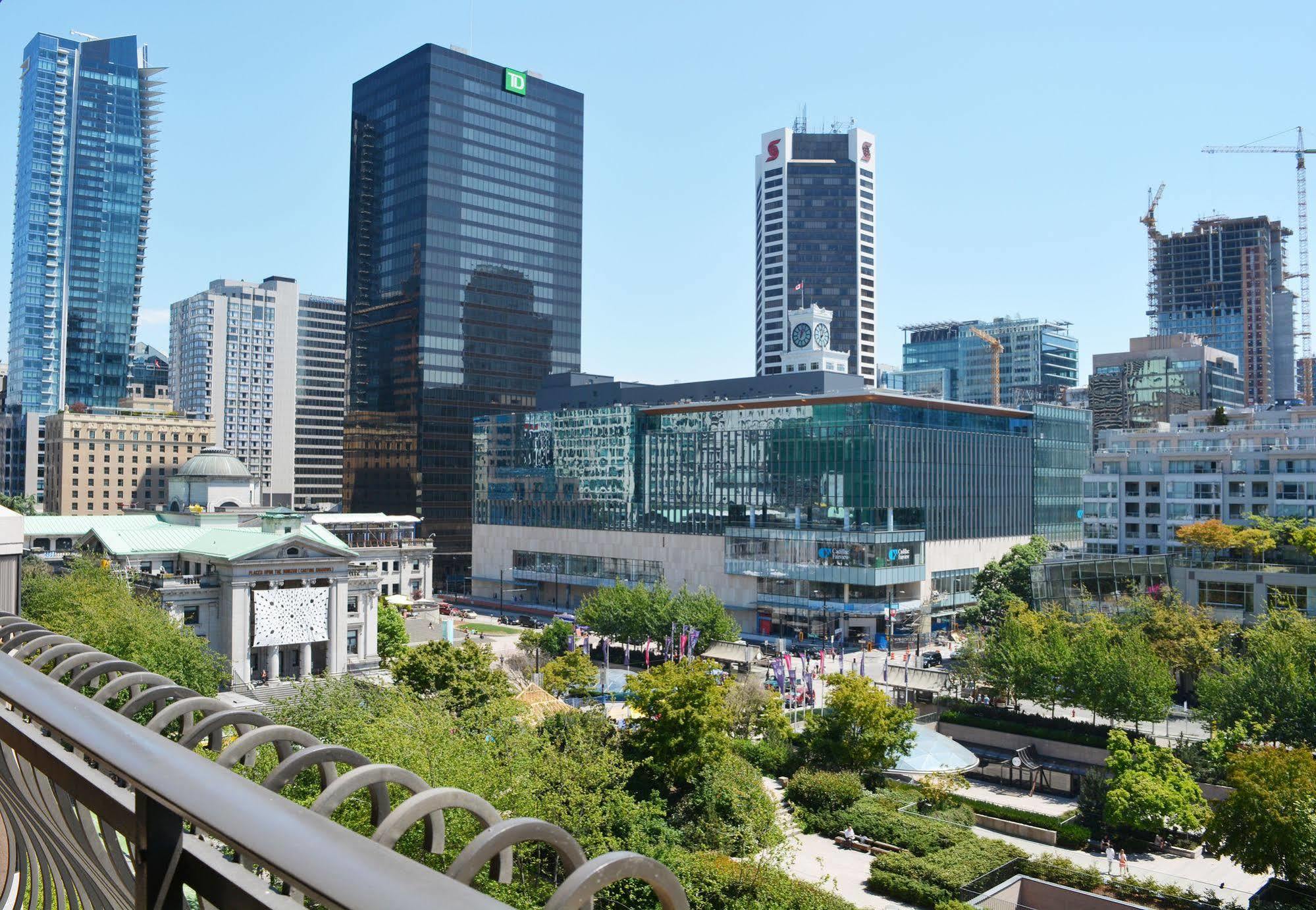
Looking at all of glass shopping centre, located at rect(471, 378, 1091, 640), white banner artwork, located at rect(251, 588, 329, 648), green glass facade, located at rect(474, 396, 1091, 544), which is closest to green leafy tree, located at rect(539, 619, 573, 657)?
white banner artwork, located at rect(251, 588, 329, 648)

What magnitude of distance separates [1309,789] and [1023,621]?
24.3 metres

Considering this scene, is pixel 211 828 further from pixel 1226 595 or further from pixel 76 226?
pixel 76 226

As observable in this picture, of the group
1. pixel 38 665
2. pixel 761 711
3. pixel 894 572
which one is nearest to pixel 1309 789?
pixel 761 711

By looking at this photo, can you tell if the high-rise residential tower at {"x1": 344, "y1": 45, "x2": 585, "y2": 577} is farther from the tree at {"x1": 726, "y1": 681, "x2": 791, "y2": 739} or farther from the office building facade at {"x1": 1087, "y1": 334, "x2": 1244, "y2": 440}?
the tree at {"x1": 726, "y1": 681, "x2": 791, "y2": 739}

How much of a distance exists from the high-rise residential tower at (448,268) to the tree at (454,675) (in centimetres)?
8324

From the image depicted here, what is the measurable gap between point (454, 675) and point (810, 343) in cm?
10178

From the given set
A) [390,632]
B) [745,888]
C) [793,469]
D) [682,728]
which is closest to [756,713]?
[682,728]

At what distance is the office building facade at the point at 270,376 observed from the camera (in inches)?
7269

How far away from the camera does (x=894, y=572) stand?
80875 millimetres

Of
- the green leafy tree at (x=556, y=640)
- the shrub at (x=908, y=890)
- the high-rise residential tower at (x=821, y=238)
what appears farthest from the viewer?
the high-rise residential tower at (x=821, y=238)

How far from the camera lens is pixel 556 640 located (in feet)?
206

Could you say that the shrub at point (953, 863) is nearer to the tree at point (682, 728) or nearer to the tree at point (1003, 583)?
the tree at point (682, 728)

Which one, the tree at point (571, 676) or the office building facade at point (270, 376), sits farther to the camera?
the office building facade at point (270, 376)

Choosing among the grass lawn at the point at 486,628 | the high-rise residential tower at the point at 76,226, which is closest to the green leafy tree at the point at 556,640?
the grass lawn at the point at 486,628
